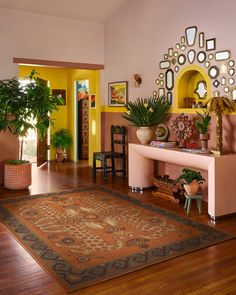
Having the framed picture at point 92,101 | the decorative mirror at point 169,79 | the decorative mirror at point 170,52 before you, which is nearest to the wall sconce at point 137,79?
the decorative mirror at point 169,79

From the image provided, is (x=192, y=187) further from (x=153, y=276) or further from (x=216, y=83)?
(x=153, y=276)

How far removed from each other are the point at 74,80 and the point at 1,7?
305 centimetres

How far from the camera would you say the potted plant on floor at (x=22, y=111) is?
5758mm

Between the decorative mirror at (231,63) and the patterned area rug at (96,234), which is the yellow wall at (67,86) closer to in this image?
the patterned area rug at (96,234)

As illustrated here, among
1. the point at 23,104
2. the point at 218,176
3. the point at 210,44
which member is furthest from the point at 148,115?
the point at 23,104

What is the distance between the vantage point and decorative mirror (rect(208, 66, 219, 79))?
498 centimetres

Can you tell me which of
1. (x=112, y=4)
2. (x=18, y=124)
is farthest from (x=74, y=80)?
(x=18, y=124)

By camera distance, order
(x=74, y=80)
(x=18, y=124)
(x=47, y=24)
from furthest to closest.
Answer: (x=74, y=80), (x=47, y=24), (x=18, y=124)

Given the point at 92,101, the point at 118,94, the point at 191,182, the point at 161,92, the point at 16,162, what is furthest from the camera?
the point at 92,101

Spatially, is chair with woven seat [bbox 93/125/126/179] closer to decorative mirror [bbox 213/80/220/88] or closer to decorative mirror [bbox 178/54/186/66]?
decorative mirror [bbox 178/54/186/66]

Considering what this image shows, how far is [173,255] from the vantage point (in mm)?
3344

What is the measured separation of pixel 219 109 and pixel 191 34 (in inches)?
56.4

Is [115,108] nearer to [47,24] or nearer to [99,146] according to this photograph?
[99,146]

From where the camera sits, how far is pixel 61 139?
29.3 feet
